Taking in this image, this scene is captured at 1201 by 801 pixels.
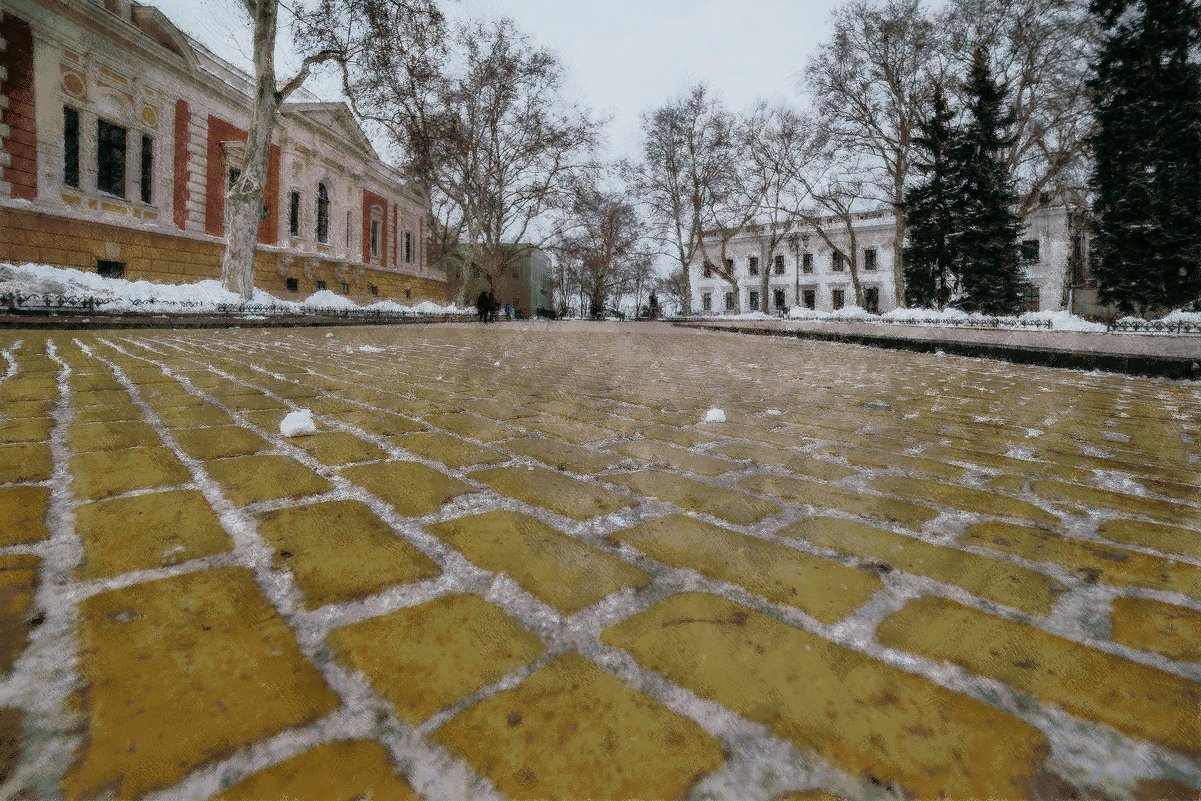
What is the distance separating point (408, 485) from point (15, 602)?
86cm

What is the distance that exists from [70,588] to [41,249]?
18.8 meters

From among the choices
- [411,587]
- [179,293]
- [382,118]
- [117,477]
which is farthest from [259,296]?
[411,587]

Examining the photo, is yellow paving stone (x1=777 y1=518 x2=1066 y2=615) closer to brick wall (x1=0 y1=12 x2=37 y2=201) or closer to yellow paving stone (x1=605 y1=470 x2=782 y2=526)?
yellow paving stone (x1=605 y1=470 x2=782 y2=526)

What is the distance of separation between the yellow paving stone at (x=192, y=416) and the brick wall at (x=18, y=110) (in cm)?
1661

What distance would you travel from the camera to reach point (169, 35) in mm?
17094

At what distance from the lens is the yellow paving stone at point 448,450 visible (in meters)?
2.02

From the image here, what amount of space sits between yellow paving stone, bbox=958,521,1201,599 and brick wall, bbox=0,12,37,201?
64.5ft

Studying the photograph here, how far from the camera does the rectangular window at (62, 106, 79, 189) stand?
14.5m

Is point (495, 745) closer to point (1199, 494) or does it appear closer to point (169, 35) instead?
point (1199, 494)

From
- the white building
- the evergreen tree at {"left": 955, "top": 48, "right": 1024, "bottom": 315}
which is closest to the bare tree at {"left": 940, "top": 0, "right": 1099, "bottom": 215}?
the evergreen tree at {"left": 955, "top": 48, "right": 1024, "bottom": 315}

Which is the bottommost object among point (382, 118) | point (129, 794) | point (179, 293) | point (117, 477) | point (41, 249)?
point (129, 794)

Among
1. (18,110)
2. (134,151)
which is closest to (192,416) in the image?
(18,110)

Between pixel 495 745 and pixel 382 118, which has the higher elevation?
pixel 382 118

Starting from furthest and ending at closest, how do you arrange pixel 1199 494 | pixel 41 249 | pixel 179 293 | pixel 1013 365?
pixel 41 249, pixel 179 293, pixel 1013 365, pixel 1199 494
